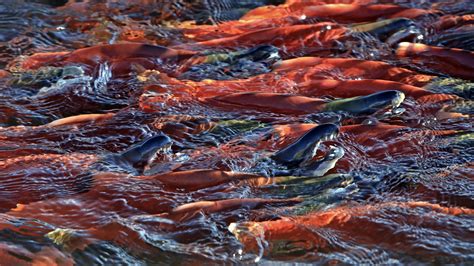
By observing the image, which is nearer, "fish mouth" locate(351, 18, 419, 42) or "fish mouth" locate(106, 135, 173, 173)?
"fish mouth" locate(106, 135, 173, 173)

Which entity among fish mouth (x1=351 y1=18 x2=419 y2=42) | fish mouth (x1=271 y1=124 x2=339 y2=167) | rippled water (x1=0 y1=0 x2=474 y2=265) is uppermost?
fish mouth (x1=351 y1=18 x2=419 y2=42)

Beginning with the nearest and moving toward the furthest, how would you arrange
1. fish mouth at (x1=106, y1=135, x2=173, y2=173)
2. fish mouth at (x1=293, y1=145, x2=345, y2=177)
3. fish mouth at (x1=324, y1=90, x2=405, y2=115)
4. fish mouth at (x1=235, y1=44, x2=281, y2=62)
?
fish mouth at (x1=293, y1=145, x2=345, y2=177)
fish mouth at (x1=106, y1=135, x2=173, y2=173)
fish mouth at (x1=324, y1=90, x2=405, y2=115)
fish mouth at (x1=235, y1=44, x2=281, y2=62)

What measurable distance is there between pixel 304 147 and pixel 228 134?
0.43m

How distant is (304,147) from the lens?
10.6 ft

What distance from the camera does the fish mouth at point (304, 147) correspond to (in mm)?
3211

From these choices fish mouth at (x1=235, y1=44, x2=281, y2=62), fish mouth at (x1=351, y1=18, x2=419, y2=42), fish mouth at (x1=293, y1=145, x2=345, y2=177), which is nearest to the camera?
fish mouth at (x1=293, y1=145, x2=345, y2=177)

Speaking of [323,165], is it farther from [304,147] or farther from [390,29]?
[390,29]

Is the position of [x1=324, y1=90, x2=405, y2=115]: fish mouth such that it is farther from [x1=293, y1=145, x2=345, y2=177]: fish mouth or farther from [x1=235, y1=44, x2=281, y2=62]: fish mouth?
[x1=235, y1=44, x2=281, y2=62]: fish mouth

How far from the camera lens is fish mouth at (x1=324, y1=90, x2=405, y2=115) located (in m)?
3.59

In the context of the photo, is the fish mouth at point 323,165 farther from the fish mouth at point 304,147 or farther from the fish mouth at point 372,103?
the fish mouth at point 372,103

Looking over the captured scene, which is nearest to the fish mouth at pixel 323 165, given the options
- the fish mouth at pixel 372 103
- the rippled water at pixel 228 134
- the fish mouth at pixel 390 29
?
the rippled water at pixel 228 134

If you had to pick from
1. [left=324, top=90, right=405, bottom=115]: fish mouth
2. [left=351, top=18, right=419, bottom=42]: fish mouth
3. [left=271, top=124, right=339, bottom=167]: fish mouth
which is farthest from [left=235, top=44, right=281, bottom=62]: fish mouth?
[left=271, top=124, right=339, bottom=167]: fish mouth

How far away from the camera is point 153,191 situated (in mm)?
3086

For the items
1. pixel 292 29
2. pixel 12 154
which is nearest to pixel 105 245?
pixel 12 154
